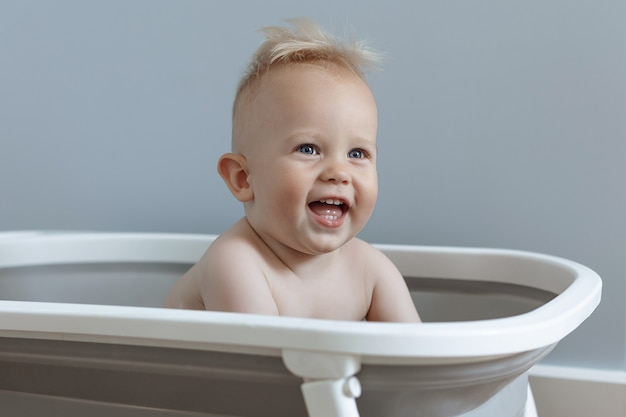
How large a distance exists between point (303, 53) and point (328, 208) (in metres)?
0.18

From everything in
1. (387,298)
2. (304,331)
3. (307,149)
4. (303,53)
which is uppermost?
(303,53)

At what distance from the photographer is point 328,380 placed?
638 millimetres

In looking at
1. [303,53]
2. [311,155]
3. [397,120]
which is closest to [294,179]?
[311,155]

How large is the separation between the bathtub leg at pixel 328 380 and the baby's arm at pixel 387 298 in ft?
1.20

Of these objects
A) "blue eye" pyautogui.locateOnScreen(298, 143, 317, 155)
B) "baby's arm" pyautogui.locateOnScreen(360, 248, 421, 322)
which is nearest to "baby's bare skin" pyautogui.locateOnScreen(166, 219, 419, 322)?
"baby's arm" pyautogui.locateOnScreen(360, 248, 421, 322)

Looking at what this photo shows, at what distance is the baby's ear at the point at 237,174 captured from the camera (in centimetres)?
94

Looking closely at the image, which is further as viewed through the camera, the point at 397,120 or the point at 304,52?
the point at 397,120

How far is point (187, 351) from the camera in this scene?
2.30ft

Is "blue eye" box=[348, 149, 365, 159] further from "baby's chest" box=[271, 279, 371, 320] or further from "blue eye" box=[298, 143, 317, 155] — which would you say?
"baby's chest" box=[271, 279, 371, 320]

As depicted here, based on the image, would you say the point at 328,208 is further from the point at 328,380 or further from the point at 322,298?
the point at 328,380

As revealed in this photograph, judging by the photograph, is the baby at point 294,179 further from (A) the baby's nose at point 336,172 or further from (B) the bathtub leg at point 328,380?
(B) the bathtub leg at point 328,380

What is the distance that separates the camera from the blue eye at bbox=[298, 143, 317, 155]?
892 mm

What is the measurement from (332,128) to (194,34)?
23.1 inches

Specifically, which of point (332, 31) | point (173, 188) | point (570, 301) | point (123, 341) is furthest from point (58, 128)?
point (570, 301)
